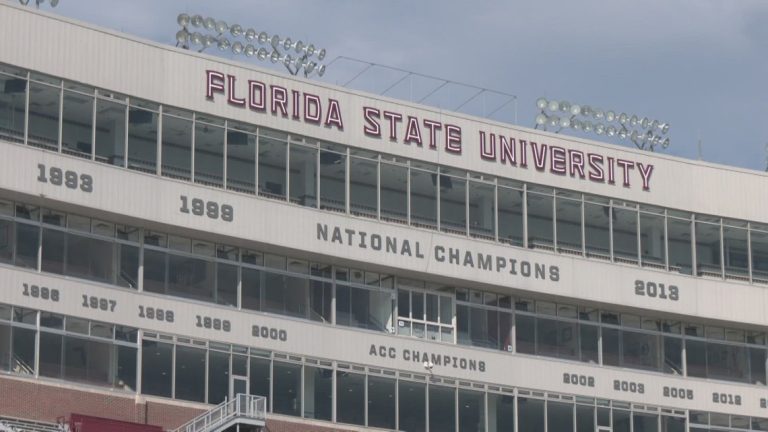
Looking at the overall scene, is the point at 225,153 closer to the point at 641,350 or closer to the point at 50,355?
the point at 50,355

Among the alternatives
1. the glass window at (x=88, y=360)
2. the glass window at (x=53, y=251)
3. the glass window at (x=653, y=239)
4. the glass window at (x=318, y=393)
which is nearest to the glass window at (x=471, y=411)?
the glass window at (x=318, y=393)

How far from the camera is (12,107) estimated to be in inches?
2800

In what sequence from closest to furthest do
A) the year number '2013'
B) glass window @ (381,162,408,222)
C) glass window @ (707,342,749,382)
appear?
glass window @ (381,162,408,222) → the year number '2013' → glass window @ (707,342,749,382)

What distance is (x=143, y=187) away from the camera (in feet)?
241

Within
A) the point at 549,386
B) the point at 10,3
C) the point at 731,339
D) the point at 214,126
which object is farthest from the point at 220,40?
the point at 731,339

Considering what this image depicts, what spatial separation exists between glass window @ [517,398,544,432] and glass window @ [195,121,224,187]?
52.9 ft

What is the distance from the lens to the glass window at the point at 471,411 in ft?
264

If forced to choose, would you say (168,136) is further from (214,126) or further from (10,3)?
(10,3)

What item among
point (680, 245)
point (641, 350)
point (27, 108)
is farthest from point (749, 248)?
point (27, 108)

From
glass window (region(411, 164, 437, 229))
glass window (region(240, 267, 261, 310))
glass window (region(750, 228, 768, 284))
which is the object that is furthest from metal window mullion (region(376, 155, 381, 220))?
glass window (region(750, 228, 768, 284))

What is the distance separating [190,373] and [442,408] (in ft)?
37.7

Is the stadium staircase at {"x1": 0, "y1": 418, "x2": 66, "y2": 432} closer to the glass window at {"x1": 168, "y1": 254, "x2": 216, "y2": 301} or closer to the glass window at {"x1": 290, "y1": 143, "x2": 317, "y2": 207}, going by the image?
the glass window at {"x1": 168, "y1": 254, "x2": 216, "y2": 301}

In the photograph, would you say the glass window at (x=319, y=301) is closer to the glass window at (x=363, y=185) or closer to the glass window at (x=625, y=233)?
the glass window at (x=363, y=185)

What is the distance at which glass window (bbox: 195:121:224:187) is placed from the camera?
75.7m
